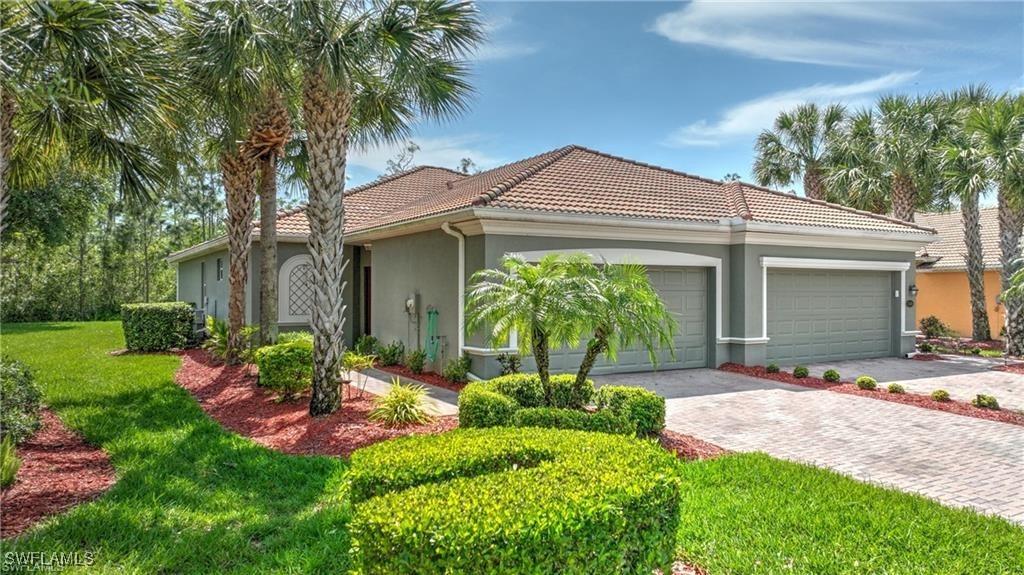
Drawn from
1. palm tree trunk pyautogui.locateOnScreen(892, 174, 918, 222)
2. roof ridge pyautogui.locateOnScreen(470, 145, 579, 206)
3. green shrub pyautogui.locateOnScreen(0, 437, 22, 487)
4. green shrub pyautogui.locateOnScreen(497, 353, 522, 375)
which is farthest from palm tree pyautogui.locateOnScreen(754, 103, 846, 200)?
green shrub pyautogui.locateOnScreen(0, 437, 22, 487)

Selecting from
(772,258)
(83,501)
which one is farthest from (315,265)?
(772,258)

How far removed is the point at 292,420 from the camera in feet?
25.7

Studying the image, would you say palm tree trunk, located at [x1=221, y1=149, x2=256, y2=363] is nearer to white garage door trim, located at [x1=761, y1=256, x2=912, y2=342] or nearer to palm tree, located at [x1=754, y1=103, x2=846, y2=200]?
white garage door trim, located at [x1=761, y1=256, x2=912, y2=342]

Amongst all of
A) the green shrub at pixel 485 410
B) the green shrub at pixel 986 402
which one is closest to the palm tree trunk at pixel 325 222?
the green shrub at pixel 485 410

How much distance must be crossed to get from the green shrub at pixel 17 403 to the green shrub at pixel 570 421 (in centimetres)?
547

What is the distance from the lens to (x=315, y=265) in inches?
311

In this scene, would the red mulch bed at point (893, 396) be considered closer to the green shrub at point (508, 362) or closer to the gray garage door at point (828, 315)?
the gray garage door at point (828, 315)

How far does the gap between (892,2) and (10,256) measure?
36.3m

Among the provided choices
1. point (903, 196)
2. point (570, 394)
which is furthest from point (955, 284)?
point (570, 394)

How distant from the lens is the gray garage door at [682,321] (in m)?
12.0

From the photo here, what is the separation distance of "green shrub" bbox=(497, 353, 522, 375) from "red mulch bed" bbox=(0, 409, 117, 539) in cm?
601

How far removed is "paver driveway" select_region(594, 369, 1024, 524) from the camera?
554 centimetres

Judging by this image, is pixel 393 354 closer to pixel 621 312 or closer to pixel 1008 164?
pixel 621 312

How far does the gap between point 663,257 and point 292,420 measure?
7.86 meters
